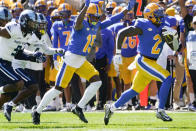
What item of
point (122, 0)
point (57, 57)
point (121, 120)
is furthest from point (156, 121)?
point (122, 0)

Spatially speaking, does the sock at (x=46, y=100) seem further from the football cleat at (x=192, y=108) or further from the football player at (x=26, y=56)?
the football cleat at (x=192, y=108)

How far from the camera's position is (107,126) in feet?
28.4

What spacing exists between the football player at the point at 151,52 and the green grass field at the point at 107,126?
0.44 meters

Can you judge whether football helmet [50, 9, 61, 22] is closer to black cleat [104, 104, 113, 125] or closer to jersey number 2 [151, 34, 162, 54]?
jersey number 2 [151, 34, 162, 54]

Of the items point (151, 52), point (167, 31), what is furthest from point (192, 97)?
point (167, 31)

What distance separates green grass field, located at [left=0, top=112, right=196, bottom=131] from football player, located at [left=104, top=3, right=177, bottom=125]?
17.3 inches

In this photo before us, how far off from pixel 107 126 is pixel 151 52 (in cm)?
149

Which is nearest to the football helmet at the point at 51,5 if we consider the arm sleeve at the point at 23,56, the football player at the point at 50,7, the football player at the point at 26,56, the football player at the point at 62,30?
the football player at the point at 50,7

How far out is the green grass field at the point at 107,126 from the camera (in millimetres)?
8250

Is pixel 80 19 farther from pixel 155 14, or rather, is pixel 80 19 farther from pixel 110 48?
pixel 110 48

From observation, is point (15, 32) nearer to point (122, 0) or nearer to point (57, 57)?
point (57, 57)

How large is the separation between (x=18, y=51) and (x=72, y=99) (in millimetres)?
3682

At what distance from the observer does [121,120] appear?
988 cm

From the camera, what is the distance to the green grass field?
27.1ft
